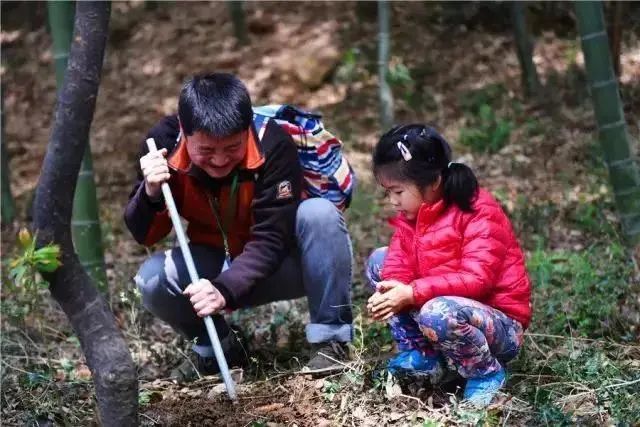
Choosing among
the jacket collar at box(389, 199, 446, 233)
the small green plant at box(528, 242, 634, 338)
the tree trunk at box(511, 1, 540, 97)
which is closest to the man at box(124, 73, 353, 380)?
the jacket collar at box(389, 199, 446, 233)

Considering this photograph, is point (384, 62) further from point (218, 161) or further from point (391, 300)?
point (391, 300)

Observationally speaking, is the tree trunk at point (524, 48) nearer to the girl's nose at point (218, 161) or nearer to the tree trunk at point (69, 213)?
the girl's nose at point (218, 161)

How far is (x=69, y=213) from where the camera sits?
98.6 inches

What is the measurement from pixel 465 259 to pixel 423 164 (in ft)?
1.16

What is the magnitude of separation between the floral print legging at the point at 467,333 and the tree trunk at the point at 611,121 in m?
1.98

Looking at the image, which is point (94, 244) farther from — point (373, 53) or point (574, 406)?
point (373, 53)

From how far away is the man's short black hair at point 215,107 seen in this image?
2.87 m

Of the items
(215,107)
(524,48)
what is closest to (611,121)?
(215,107)

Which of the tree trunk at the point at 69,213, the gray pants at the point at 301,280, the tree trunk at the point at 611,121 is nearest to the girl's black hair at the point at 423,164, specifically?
the gray pants at the point at 301,280

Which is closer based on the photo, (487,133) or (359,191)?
(359,191)

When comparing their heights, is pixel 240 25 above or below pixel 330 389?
above

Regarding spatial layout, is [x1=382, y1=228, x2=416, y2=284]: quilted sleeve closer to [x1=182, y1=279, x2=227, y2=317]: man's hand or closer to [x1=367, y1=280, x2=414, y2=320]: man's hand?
[x1=367, y1=280, x2=414, y2=320]: man's hand

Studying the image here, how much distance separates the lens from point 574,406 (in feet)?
9.22

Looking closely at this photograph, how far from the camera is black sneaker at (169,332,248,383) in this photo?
3416 millimetres
